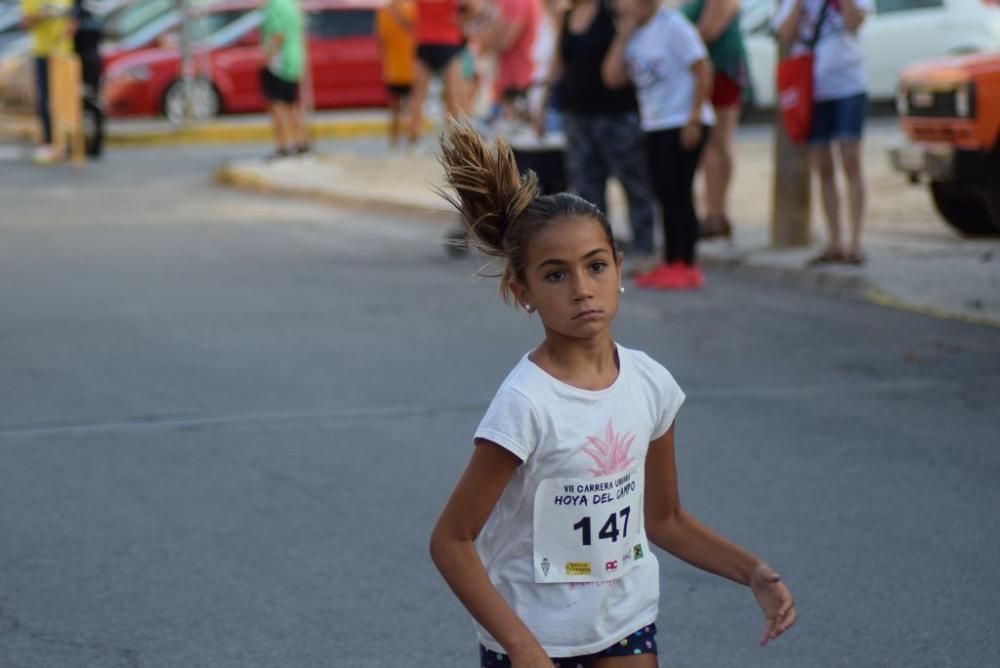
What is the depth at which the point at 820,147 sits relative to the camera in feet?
35.2

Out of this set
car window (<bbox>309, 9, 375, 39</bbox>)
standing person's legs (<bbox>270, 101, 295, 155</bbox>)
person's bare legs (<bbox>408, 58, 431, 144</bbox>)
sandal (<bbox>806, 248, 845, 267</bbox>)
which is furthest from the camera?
car window (<bbox>309, 9, 375, 39</bbox>)

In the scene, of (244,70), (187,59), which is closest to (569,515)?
(187,59)

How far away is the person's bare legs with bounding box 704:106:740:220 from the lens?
12.1 m

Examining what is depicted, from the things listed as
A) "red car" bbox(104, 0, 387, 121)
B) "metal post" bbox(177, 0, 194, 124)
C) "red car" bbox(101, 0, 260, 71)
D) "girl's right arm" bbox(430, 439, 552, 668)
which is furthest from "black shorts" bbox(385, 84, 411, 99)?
"girl's right arm" bbox(430, 439, 552, 668)

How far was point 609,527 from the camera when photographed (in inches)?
124

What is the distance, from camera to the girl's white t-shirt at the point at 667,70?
1052 cm

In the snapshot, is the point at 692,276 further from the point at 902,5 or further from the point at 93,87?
the point at 93,87

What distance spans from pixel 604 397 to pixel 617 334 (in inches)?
241

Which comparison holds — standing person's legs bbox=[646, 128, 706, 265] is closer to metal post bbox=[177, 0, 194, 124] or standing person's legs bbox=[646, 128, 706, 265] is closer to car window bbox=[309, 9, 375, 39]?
metal post bbox=[177, 0, 194, 124]

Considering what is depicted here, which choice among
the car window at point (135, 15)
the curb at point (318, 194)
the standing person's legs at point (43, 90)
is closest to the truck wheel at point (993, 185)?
the curb at point (318, 194)

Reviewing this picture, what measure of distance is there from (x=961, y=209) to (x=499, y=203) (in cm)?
1007

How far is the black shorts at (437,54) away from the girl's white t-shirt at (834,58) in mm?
10027

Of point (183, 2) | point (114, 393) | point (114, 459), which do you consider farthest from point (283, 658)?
point (183, 2)

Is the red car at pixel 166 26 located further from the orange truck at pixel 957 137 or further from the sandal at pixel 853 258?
the sandal at pixel 853 258
